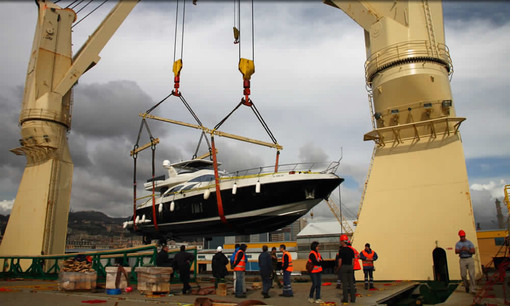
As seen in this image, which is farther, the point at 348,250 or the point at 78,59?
the point at 78,59

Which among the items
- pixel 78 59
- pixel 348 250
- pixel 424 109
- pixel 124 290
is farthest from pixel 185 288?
pixel 78 59

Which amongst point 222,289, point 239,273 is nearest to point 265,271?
point 239,273

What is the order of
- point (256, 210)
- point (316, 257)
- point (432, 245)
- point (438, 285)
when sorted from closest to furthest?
point (316, 257) → point (438, 285) → point (432, 245) → point (256, 210)

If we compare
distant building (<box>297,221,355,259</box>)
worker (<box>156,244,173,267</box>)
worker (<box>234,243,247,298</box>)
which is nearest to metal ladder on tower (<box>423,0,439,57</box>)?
worker (<box>234,243,247,298</box>)

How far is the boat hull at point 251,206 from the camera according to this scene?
576 inches

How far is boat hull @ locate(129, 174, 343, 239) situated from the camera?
14641 millimetres

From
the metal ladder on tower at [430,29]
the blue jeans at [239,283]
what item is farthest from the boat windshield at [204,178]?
the metal ladder on tower at [430,29]

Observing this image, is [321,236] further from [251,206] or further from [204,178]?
[251,206]

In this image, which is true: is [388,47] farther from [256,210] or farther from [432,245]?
[256,210]

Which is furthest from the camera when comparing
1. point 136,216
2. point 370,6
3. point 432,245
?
point 136,216

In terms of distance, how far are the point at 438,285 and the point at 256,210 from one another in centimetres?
762

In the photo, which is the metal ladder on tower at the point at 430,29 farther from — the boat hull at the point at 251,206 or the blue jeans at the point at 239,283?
the blue jeans at the point at 239,283

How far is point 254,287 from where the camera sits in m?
9.52

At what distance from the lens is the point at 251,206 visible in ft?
49.6
